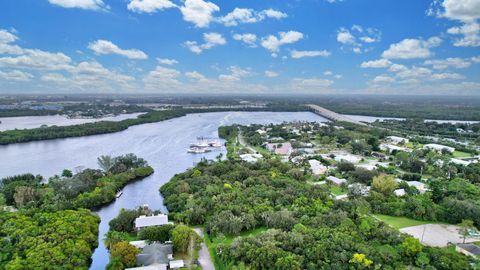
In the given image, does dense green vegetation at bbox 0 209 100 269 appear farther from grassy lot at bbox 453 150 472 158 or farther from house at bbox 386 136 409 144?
house at bbox 386 136 409 144

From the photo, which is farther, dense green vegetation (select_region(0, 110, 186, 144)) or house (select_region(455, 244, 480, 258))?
dense green vegetation (select_region(0, 110, 186, 144))

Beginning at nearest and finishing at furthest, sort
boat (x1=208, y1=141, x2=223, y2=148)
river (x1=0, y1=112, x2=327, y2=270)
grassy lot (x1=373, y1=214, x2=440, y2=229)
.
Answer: grassy lot (x1=373, y1=214, x2=440, y2=229)
river (x1=0, y1=112, x2=327, y2=270)
boat (x1=208, y1=141, x2=223, y2=148)

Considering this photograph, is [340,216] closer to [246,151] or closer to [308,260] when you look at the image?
[308,260]

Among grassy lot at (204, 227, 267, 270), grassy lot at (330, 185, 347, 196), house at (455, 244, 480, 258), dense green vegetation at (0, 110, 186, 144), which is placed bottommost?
grassy lot at (204, 227, 267, 270)

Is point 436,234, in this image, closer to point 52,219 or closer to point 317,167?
point 317,167

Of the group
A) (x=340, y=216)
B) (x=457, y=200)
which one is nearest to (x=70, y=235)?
(x=340, y=216)

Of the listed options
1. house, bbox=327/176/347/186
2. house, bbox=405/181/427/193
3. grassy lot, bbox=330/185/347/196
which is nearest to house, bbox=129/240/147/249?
grassy lot, bbox=330/185/347/196

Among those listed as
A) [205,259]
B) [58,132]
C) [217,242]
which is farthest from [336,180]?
[58,132]
